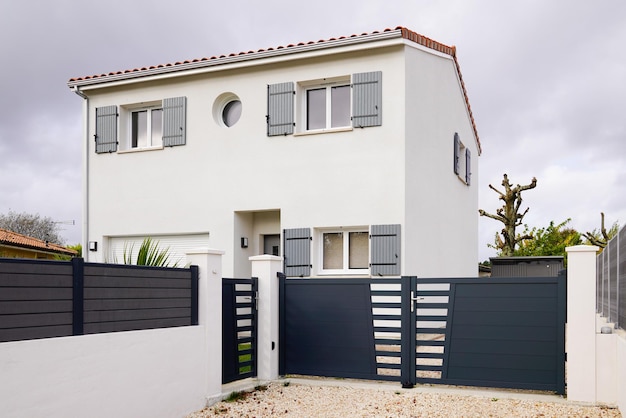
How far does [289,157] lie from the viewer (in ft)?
46.8

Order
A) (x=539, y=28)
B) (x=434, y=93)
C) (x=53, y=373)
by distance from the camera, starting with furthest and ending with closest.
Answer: (x=434, y=93)
(x=539, y=28)
(x=53, y=373)

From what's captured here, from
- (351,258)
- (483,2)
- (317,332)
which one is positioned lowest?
(317,332)

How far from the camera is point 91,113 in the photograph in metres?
16.6

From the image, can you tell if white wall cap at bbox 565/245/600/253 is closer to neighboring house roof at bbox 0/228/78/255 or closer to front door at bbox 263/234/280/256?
front door at bbox 263/234/280/256

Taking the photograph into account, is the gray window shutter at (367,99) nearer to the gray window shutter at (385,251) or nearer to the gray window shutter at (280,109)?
the gray window shutter at (280,109)

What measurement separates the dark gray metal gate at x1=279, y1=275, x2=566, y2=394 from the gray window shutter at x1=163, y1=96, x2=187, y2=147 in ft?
21.7

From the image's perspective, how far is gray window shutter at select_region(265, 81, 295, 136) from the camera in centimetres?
1425

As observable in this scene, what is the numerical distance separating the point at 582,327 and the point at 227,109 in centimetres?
986

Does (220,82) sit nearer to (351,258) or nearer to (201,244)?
(201,244)

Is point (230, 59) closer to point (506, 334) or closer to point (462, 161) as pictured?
point (462, 161)

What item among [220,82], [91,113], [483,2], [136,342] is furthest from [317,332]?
[91,113]

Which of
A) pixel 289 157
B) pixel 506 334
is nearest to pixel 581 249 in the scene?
pixel 506 334

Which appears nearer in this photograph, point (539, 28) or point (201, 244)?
point (539, 28)

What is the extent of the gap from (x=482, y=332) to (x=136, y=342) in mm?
4593
